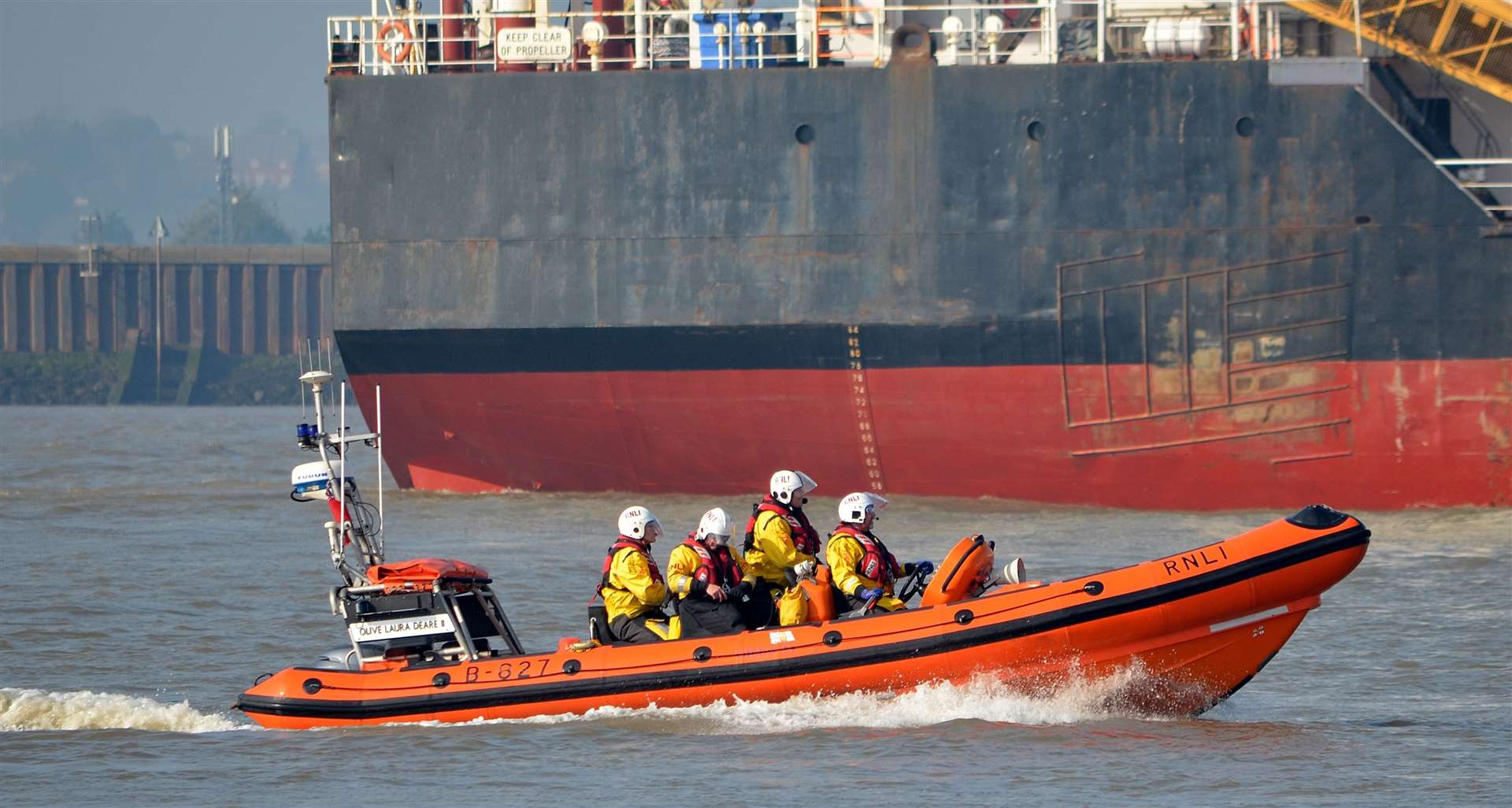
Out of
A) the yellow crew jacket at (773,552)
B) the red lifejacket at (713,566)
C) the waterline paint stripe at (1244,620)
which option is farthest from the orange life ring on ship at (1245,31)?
the red lifejacket at (713,566)

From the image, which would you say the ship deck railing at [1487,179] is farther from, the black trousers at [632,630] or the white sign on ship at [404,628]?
the white sign on ship at [404,628]

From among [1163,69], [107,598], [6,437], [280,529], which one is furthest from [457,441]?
[6,437]

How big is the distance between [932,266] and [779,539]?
8930 mm

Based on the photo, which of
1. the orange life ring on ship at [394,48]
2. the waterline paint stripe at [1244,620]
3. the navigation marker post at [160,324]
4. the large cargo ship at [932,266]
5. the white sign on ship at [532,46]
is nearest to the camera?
the waterline paint stripe at [1244,620]

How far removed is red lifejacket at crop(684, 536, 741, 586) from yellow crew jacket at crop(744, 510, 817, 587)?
0.29m

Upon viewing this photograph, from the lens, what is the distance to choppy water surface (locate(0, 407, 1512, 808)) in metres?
9.89

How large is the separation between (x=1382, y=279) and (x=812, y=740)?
10793mm

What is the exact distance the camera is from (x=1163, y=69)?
777 inches

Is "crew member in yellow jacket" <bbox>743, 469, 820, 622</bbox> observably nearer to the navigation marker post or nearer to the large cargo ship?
the large cargo ship

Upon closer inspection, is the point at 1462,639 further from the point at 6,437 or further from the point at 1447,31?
the point at 6,437

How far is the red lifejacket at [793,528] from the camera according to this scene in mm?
11688

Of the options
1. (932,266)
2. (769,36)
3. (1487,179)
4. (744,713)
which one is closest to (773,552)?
(744,713)

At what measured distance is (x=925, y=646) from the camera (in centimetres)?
1091

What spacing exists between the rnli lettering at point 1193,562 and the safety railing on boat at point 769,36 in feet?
31.8
